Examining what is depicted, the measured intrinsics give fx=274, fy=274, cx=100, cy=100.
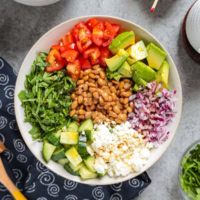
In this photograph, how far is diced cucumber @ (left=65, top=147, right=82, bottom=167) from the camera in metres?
2.04

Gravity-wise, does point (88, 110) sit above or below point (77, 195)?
above

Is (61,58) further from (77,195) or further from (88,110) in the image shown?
(77,195)

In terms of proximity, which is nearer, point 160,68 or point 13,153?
point 160,68

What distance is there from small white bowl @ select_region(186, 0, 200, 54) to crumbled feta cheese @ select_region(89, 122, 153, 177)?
2.63ft

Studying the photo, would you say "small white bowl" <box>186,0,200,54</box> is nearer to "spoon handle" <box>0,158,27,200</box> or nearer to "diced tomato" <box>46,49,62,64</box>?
"diced tomato" <box>46,49,62,64</box>

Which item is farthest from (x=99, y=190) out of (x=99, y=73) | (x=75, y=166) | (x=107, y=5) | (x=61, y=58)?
(x=107, y=5)

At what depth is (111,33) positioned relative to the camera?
2.03m

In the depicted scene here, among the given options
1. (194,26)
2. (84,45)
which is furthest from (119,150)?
(194,26)

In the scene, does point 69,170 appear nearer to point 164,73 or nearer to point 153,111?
point 153,111

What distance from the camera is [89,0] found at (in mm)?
2293

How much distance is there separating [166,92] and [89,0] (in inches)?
39.4


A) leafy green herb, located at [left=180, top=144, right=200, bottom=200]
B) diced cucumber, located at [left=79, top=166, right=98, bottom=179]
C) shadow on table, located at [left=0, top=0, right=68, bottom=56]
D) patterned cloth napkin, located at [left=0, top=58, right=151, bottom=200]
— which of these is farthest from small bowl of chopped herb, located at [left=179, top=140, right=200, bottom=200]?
shadow on table, located at [left=0, top=0, right=68, bottom=56]

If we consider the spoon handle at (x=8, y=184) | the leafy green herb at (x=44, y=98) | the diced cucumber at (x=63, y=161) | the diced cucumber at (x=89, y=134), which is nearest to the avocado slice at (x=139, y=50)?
the leafy green herb at (x=44, y=98)

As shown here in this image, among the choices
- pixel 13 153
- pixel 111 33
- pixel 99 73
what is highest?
pixel 111 33
